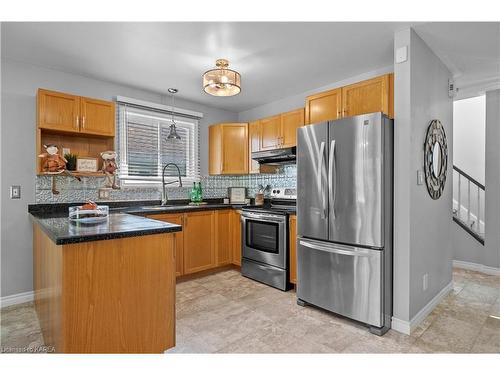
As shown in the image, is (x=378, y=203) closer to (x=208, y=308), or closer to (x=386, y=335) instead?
(x=386, y=335)

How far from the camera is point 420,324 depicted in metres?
2.37

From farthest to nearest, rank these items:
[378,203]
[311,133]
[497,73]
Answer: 1. [497,73]
2. [311,133]
3. [378,203]

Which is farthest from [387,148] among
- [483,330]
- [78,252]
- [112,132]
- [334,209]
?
[112,132]

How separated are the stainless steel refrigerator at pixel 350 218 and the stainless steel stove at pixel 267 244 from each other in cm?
46

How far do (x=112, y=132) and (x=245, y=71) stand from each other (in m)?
1.65

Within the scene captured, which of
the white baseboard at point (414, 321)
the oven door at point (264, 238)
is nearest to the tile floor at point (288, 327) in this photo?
the white baseboard at point (414, 321)

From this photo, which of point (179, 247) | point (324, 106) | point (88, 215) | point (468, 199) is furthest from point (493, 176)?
point (88, 215)

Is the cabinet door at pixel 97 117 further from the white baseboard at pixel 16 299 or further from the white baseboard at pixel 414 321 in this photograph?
the white baseboard at pixel 414 321

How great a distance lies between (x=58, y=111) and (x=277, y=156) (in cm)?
245

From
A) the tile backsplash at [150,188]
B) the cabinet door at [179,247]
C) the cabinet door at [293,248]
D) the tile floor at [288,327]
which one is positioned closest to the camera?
the tile floor at [288,327]

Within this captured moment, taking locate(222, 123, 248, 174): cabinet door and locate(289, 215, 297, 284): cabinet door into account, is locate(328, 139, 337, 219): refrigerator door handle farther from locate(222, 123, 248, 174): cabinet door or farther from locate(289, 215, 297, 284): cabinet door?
locate(222, 123, 248, 174): cabinet door

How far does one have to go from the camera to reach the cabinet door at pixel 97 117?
118 inches

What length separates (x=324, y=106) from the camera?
3.04 m

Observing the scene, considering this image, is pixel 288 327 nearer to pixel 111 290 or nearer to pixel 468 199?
pixel 111 290
